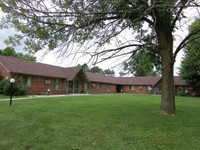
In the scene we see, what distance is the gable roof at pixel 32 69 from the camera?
2615cm

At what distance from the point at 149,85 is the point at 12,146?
155 ft

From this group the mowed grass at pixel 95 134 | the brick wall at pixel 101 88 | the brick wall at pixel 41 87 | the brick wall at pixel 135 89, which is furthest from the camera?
the brick wall at pixel 135 89

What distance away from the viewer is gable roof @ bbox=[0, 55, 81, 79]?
26148 millimetres

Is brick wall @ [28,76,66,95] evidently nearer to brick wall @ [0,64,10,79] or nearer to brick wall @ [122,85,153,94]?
brick wall @ [0,64,10,79]

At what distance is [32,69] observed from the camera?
2933cm

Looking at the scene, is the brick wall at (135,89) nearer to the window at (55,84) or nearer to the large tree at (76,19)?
the window at (55,84)

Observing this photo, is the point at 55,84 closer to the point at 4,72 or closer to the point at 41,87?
the point at 41,87

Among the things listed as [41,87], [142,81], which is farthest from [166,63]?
[142,81]

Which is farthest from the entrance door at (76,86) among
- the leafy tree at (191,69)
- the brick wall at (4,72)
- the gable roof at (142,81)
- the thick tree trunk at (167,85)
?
the thick tree trunk at (167,85)

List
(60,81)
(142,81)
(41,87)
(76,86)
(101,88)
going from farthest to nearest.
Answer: (142,81), (101,88), (76,86), (60,81), (41,87)

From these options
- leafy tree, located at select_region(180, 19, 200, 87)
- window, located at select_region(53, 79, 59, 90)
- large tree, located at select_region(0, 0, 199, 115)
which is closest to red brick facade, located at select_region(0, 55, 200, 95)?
window, located at select_region(53, 79, 59, 90)

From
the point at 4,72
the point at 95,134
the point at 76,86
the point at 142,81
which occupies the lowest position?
the point at 95,134

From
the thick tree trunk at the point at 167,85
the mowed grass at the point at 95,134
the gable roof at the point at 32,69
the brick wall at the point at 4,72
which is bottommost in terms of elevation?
the mowed grass at the point at 95,134

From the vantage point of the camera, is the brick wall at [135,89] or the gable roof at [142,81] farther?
the brick wall at [135,89]
